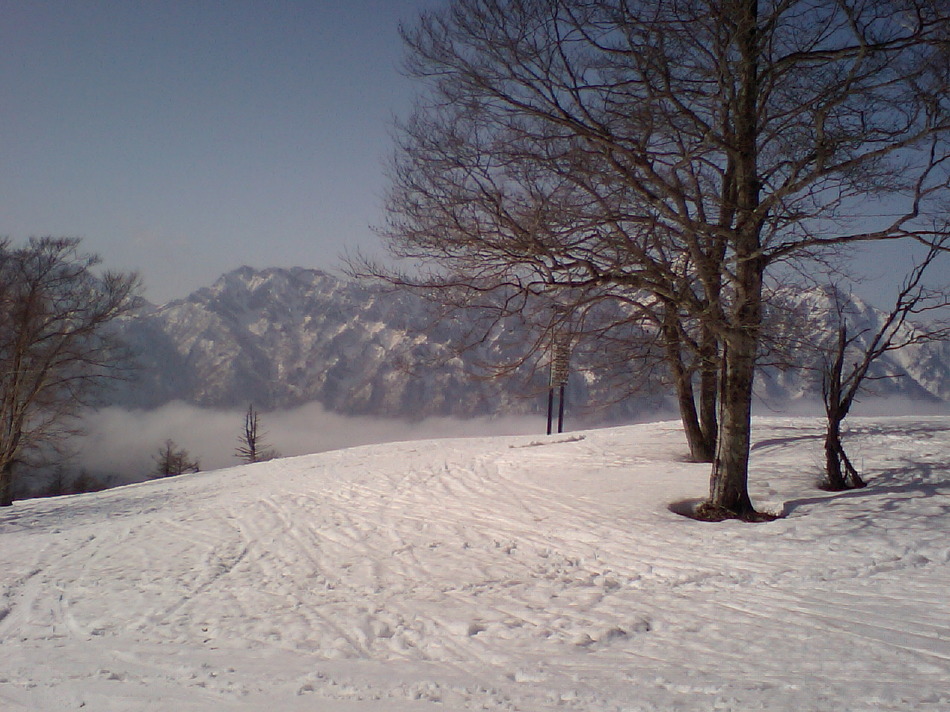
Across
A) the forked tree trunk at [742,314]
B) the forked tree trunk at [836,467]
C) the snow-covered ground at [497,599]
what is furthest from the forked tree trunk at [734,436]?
the forked tree trunk at [836,467]

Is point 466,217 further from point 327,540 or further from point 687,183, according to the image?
point 327,540

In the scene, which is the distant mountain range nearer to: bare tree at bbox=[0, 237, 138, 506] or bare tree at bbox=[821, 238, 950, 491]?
bare tree at bbox=[0, 237, 138, 506]

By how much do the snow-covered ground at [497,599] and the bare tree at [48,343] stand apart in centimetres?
791

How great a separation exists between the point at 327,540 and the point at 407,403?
152ft

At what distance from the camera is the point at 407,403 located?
53.7 meters

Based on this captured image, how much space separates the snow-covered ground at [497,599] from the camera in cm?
363

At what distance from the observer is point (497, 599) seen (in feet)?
17.4

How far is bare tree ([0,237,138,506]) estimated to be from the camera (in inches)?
643

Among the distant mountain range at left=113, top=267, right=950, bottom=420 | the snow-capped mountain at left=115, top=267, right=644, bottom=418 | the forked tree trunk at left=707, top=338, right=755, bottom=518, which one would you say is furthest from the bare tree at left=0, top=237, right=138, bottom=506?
the snow-capped mountain at left=115, top=267, right=644, bottom=418

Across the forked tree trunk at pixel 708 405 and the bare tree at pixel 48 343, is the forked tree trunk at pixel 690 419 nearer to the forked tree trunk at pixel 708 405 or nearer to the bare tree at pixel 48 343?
the forked tree trunk at pixel 708 405

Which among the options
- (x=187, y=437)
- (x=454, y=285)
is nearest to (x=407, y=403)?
(x=187, y=437)

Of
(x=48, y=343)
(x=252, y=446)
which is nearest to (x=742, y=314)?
(x=48, y=343)

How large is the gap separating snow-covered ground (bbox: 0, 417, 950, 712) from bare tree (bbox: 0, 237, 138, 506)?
7912 millimetres

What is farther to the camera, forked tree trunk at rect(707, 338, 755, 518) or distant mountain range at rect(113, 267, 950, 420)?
distant mountain range at rect(113, 267, 950, 420)
